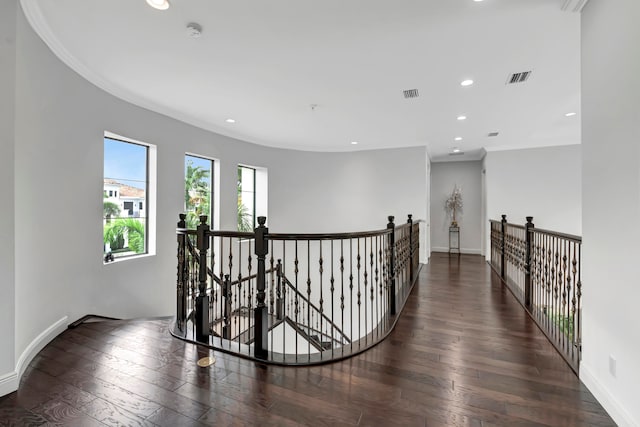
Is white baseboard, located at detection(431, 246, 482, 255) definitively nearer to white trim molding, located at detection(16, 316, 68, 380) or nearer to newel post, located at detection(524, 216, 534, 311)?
newel post, located at detection(524, 216, 534, 311)

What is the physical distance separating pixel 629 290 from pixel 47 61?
16.1ft

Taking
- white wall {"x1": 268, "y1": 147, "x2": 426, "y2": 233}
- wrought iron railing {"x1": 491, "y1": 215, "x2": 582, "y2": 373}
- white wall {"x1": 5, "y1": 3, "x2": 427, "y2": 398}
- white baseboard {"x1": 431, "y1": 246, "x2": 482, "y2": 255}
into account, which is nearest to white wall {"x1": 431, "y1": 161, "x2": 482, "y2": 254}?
white baseboard {"x1": 431, "y1": 246, "x2": 482, "y2": 255}

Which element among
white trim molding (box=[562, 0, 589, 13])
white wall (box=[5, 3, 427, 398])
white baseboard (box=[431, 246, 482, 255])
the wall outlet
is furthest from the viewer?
white baseboard (box=[431, 246, 482, 255])

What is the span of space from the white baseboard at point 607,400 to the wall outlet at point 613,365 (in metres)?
0.14

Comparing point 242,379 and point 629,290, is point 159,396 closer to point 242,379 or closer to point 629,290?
point 242,379

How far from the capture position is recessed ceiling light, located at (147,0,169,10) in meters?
2.30

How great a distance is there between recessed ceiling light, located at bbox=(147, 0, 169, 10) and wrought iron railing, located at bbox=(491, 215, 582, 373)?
12.3 feet

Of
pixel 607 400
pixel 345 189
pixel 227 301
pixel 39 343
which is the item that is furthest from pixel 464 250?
pixel 39 343

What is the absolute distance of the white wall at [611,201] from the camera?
5.27 feet

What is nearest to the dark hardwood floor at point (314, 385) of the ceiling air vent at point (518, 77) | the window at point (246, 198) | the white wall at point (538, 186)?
the ceiling air vent at point (518, 77)

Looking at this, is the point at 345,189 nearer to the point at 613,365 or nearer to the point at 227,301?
the point at 227,301

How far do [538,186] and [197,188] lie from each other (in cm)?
772

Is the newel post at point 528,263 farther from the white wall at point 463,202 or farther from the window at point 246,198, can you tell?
the window at point 246,198

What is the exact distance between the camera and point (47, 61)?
2.89 metres
